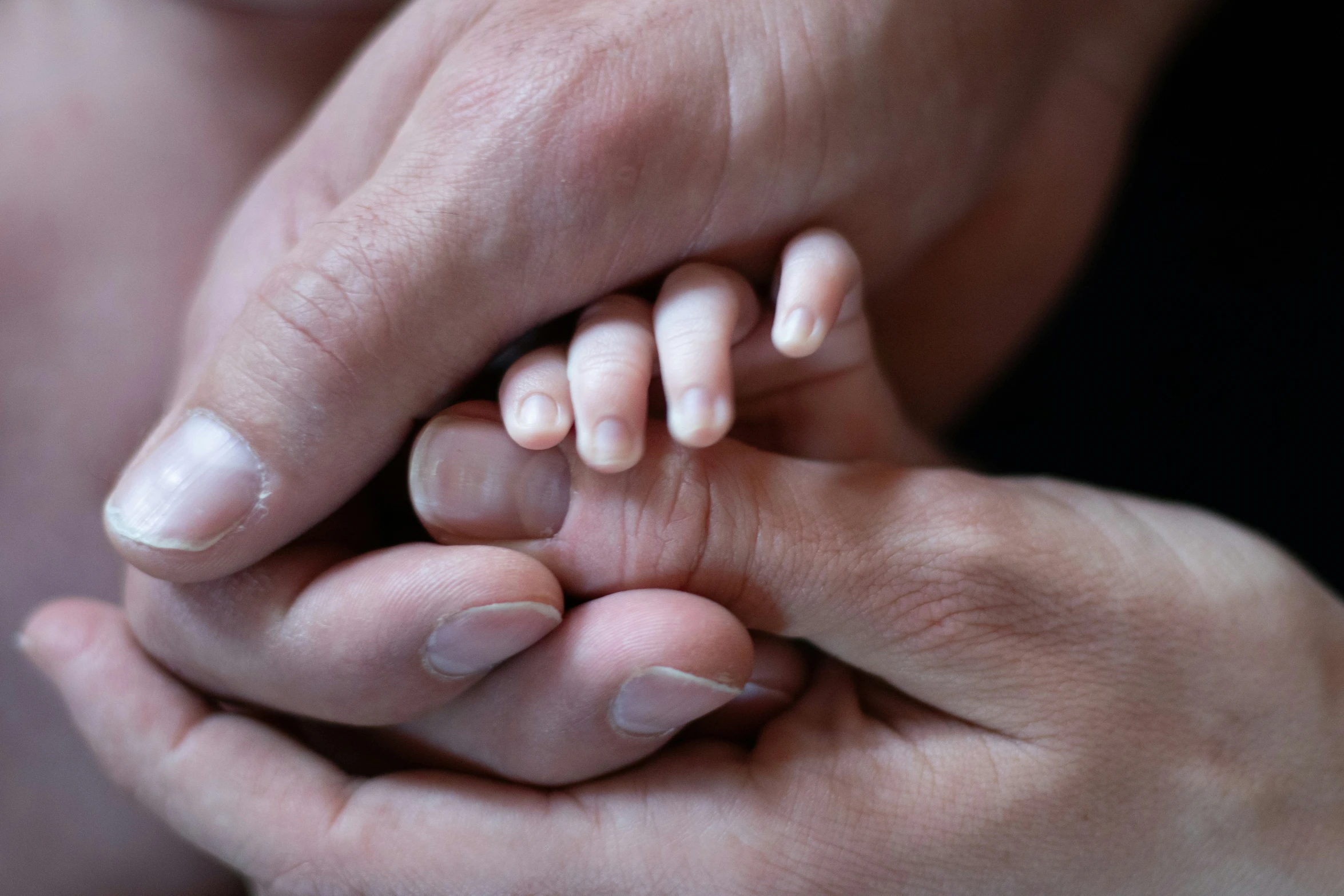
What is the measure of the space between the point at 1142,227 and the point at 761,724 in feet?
2.85

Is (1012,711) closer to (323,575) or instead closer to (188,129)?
(323,575)

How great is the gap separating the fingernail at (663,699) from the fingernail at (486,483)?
133mm

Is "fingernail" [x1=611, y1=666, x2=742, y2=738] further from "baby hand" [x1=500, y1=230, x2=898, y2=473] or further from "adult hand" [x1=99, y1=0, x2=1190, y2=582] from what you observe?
"adult hand" [x1=99, y1=0, x2=1190, y2=582]

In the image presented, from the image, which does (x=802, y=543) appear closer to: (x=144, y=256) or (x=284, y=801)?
(x=284, y=801)

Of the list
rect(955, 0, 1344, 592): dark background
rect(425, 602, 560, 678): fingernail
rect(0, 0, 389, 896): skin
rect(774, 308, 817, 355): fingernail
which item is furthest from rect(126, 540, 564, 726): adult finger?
rect(955, 0, 1344, 592): dark background

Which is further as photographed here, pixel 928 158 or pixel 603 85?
pixel 928 158

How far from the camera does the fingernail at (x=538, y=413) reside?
70 centimetres

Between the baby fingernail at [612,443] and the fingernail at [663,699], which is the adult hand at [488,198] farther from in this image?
the fingernail at [663,699]

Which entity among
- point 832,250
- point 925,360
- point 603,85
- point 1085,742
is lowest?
point 1085,742

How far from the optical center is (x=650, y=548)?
0.75 metres

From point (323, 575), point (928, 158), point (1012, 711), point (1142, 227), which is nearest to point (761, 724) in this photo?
point (1012, 711)

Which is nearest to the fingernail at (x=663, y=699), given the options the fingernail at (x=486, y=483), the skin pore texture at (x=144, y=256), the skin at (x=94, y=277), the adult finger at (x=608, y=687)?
the adult finger at (x=608, y=687)

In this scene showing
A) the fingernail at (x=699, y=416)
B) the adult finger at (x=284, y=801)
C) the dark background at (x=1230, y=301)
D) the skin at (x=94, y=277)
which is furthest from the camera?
the dark background at (x=1230, y=301)

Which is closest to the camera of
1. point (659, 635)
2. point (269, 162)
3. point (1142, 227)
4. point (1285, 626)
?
point (659, 635)
